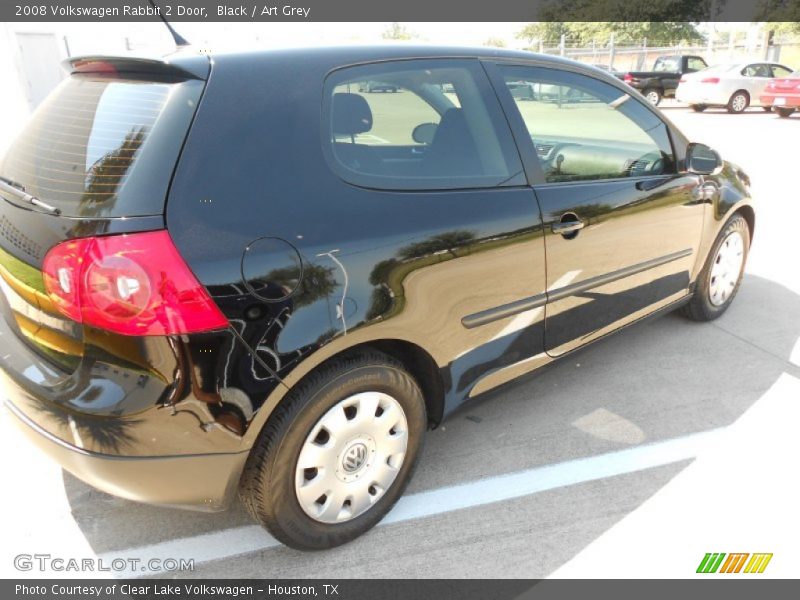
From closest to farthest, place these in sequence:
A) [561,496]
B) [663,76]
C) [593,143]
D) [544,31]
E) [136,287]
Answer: [136,287] < [561,496] < [593,143] < [663,76] < [544,31]

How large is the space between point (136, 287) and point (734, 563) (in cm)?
226

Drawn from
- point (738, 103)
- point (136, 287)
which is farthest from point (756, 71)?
point (136, 287)

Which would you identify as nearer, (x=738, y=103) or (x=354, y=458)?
(x=354, y=458)

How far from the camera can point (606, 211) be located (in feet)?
9.41

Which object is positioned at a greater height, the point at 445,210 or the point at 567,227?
the point at 445,210

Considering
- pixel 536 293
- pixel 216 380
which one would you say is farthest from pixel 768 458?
pixel 216 380

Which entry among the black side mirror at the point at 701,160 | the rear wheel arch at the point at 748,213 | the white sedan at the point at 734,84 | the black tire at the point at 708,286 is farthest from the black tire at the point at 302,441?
the white sedan at the point at 734,84

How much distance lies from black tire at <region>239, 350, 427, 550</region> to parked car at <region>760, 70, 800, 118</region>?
18368 mm

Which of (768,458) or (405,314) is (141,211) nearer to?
(405,314)

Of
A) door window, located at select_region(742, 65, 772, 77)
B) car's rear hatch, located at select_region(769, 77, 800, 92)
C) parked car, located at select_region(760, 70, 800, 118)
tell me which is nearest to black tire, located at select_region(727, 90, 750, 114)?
door window, located at select_region(742, 65, 772, 77)

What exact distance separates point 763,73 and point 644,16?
2732 cm

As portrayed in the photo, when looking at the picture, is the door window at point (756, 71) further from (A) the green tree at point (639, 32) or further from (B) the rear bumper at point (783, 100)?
(A) the green tree at point (639, 32)

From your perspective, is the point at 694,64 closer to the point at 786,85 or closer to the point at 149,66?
the point at 786,85

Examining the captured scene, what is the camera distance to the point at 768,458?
278 cm
